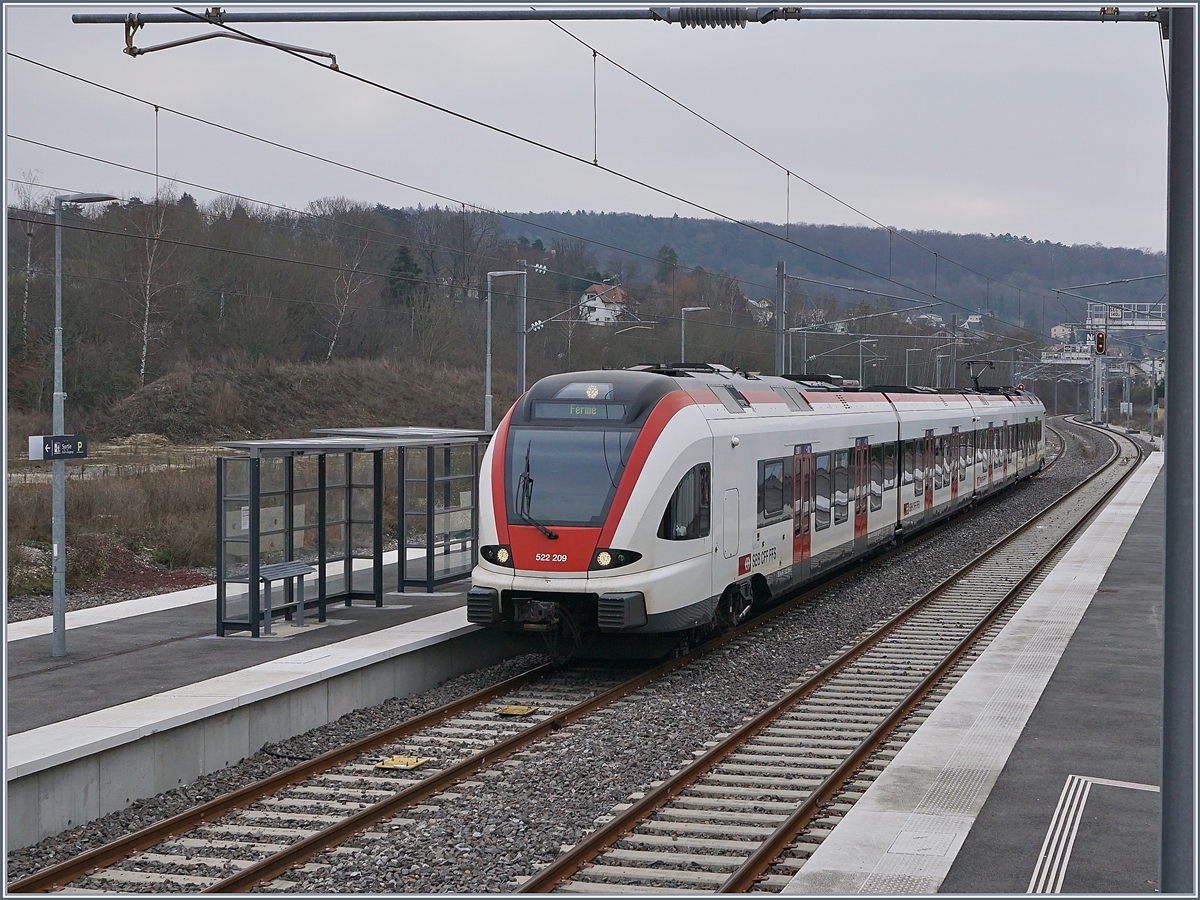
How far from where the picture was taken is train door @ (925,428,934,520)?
25.6 m

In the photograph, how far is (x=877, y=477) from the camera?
2136cm

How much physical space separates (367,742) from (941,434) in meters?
19.3

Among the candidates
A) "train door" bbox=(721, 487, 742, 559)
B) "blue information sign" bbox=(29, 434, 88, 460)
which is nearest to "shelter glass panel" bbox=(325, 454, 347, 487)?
"blue information sign" bbox=(29, 434, 88, 460)

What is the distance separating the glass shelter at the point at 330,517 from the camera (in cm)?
1305

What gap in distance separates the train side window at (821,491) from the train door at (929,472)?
26.4 feet

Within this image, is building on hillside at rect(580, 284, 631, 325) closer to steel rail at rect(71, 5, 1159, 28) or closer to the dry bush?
the dry bush

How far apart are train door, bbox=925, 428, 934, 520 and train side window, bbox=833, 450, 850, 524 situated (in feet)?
22.1

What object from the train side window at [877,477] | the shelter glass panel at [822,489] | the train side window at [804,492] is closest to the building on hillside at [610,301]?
the train side window at [877,477]

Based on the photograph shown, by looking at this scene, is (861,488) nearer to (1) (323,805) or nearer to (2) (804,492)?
(2) (804,492)

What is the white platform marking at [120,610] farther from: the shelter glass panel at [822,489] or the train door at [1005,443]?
the train door at [1005,443]

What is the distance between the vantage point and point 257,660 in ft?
38.7

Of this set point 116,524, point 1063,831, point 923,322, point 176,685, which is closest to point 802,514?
point 176,685

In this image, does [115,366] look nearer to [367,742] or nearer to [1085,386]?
[367,742]

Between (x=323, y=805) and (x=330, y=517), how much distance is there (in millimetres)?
6342
